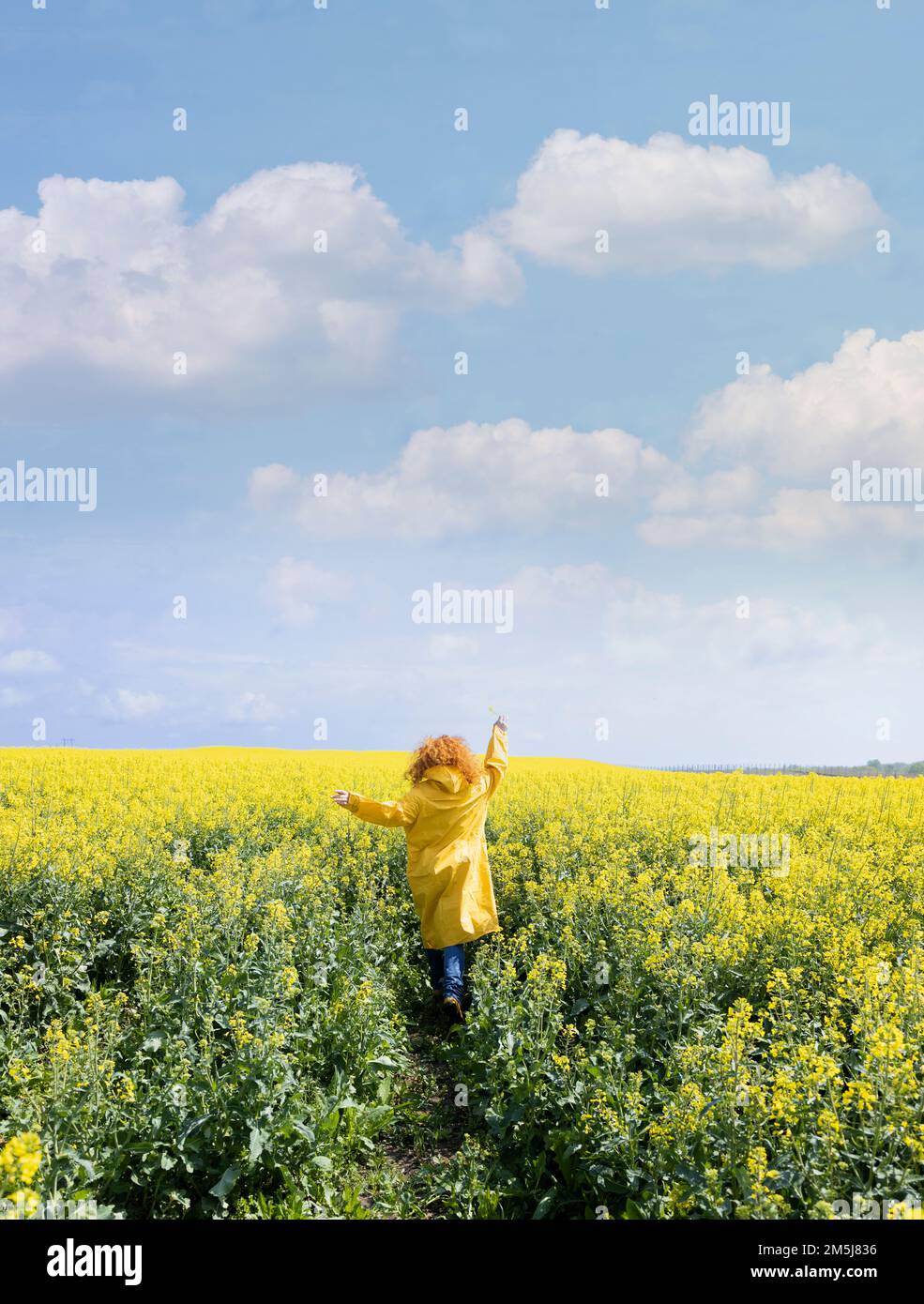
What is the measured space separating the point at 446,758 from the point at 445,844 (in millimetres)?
891

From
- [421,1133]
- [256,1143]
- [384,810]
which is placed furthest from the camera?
[384,810]

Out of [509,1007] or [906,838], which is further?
[906,838]

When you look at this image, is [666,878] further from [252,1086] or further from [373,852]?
[252,1086]

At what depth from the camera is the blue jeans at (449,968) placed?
872cm

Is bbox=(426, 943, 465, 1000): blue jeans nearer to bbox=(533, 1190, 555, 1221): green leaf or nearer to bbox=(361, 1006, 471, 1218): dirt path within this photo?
bbox=(361, 1006, 471, 1218): dirt path

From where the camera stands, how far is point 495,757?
9938 millimetres

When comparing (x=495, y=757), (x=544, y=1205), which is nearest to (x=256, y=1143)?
(x=544, y=1205)

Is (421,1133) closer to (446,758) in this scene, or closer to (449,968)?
(449,968)

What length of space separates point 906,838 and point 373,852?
24.5 feet

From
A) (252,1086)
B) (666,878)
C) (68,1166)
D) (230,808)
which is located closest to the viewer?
(68,1166)

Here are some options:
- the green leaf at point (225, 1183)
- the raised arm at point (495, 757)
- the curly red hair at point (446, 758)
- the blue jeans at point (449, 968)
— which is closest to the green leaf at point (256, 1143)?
the green leaf at point (225, 1183)

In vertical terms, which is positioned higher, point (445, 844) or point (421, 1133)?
point (445, 844)
